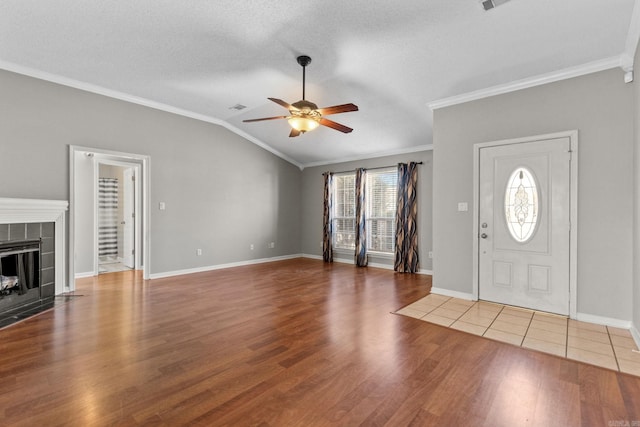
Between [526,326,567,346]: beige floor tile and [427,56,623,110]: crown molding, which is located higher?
[427,56,623,110]: crown molding

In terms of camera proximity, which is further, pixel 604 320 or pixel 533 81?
pixel 533 81

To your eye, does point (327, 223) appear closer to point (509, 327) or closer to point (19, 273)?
point (509, 327)

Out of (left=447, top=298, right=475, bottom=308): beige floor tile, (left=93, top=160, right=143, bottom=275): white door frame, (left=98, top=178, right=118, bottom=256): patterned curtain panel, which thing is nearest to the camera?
(left=447, top=298, right=475, bottom=308): beige floor tile

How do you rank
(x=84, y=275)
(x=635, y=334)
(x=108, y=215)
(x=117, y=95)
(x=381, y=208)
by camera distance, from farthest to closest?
1. (x=381, y=208)
2. (x=108, y=215)
3. (x=84, y=275)
4. (x=117, y=95)
5. (x=635, y=334)

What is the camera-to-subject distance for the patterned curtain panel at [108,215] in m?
6.48

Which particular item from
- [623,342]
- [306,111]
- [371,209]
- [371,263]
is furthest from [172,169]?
[623,342]

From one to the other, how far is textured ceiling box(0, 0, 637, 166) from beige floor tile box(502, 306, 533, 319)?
110 inches

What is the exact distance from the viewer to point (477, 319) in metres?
3.36

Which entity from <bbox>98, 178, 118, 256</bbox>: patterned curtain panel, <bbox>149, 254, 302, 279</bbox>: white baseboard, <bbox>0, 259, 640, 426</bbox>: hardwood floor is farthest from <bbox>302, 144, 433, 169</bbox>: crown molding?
<bbox>98, 178, 118, 256</bbox>: patterned curtain panel

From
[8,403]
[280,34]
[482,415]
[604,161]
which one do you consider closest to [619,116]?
[604,161]

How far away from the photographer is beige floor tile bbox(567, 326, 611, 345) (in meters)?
2.83

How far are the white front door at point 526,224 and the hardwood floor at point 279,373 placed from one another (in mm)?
1314

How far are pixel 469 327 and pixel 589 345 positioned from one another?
38.1 inches

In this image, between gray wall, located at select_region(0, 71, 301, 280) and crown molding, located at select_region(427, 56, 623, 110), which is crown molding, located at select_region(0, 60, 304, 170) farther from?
crown molding, located at select_region(427, 56, 623, 110)
